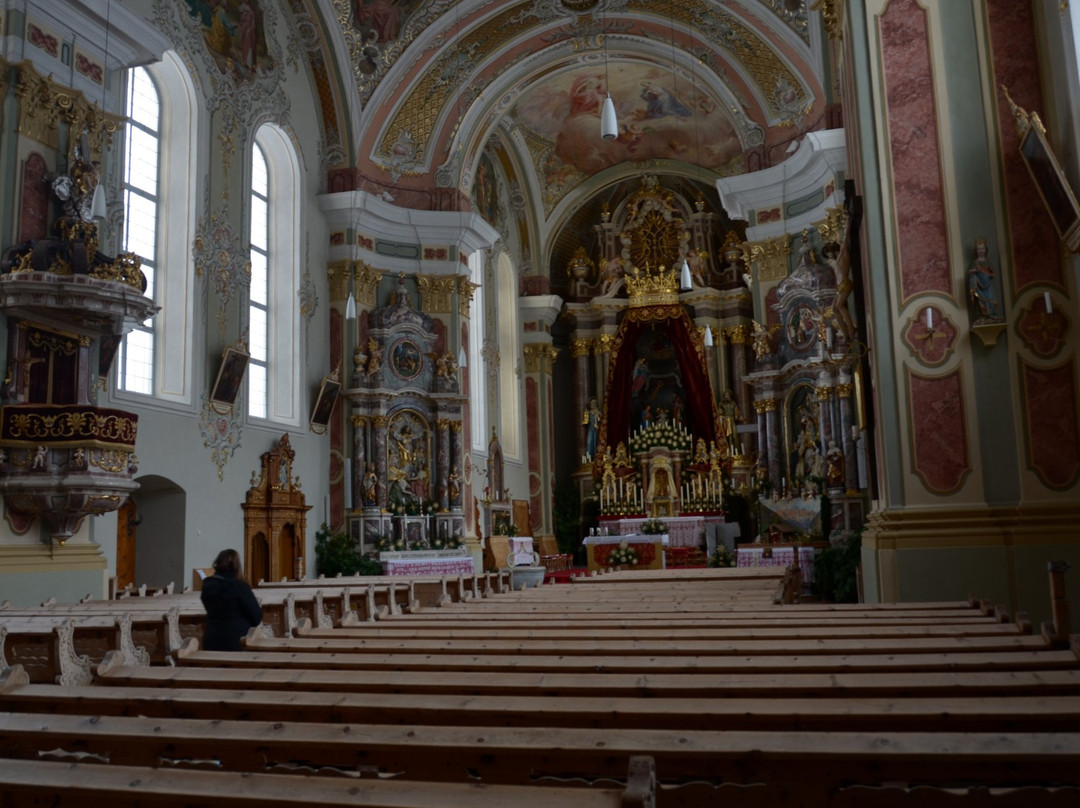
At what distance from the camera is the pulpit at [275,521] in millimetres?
13891

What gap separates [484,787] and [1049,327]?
660cm

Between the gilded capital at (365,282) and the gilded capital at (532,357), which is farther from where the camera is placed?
the gilded capital at (532,357)

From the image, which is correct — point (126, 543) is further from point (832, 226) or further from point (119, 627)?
point (832, 226)

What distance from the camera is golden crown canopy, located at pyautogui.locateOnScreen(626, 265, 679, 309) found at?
23453mm

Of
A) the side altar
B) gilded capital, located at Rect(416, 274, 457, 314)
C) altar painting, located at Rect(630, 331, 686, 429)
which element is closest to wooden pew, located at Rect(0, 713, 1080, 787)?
the side altar

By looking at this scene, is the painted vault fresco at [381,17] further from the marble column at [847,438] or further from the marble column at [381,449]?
the marble column at [847,438]

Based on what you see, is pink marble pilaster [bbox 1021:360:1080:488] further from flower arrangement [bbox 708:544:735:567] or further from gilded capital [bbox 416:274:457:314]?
gilded capital [bbox 416:274:457:314]

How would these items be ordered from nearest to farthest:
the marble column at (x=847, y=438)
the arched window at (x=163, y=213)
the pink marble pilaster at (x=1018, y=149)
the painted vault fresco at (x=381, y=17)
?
the pink marble pilaster at (x=1018, y=149)
the arched window at (x=163, y=213)
the marble column at (x=847, y=438)
the painted vault fresco at (x=381, y=17)

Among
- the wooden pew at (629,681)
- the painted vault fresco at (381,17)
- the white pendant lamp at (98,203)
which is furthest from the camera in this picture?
the painted vault fresco at (381,17)

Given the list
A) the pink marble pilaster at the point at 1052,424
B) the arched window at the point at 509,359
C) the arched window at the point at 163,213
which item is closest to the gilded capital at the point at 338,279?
the arched window at the point at 163,213

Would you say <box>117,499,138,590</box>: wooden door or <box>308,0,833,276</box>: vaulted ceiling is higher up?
<box>308,0,833,276</box>: vaulted ceiling

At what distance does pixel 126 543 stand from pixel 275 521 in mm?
2533

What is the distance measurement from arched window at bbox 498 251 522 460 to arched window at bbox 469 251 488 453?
4.70 ft

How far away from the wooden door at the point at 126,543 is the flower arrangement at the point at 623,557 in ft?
28.5
